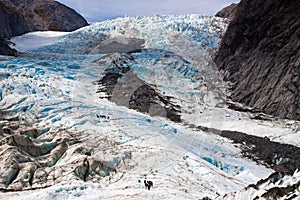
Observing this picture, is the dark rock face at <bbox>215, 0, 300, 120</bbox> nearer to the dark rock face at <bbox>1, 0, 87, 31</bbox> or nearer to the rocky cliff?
the rocky cliff

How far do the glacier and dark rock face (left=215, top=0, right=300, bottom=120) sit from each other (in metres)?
1.98

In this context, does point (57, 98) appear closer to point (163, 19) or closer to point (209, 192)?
point (209, 192)

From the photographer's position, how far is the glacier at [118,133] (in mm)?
14742

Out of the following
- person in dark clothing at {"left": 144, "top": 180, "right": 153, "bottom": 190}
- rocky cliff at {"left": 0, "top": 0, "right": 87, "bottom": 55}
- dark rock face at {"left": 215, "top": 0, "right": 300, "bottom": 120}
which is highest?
rocky cliff at {"left": 0, "top": 0, "right": 87, "bottom": 55}

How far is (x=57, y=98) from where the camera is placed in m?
22.8

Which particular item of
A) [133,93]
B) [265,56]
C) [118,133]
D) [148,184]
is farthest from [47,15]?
[148,184]

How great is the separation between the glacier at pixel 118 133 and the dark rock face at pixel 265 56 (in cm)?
198

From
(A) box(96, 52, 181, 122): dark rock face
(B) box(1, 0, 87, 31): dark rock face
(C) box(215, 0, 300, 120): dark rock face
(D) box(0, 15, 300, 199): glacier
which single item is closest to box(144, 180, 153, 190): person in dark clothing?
(D) box(0, 15, 300, 199): glacier

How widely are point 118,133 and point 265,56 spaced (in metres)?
19.5

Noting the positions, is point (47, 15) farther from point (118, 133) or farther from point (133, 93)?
point (118, 133)

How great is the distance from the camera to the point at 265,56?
33344 mm

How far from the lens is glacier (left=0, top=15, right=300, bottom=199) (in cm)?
1474

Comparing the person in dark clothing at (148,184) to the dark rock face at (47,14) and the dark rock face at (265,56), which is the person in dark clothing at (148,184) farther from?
the dark rock face at (47,14)

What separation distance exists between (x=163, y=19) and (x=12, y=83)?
29661mm
